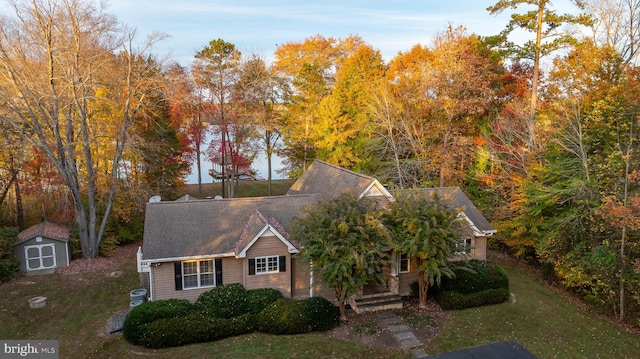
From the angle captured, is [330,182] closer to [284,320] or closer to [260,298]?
[260,298]

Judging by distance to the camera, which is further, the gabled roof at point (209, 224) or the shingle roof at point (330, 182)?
the shingle roof at point (330, 182)

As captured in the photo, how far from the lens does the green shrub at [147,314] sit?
13.8 metres

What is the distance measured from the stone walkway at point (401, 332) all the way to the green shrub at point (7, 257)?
63.7 ft

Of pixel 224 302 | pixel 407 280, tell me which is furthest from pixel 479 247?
pixel 224 302

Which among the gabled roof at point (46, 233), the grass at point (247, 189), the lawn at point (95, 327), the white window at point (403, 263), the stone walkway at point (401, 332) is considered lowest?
the stone walkway at point (401, 332)

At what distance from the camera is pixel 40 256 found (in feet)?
70.5

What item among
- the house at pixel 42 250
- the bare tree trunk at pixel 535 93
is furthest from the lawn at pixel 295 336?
the bare tree trunk at pixel 535 93

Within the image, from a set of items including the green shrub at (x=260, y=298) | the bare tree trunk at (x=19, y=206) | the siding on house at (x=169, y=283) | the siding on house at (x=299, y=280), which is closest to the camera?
the green shrub at (x=260, y=298)

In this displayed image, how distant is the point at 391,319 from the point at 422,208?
492 cm

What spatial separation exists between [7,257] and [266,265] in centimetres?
1482

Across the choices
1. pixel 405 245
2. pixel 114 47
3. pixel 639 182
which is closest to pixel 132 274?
pixel 114 47

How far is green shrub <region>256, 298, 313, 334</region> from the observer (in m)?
14.6

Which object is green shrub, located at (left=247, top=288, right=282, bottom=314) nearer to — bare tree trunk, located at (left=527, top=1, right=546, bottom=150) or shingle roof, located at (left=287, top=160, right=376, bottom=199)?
shingle roof, located at (left=287, top=160, right=376, bottom=199)

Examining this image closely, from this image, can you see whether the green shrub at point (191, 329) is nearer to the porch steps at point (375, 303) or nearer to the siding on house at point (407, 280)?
the porch steps at point (375, 303)
